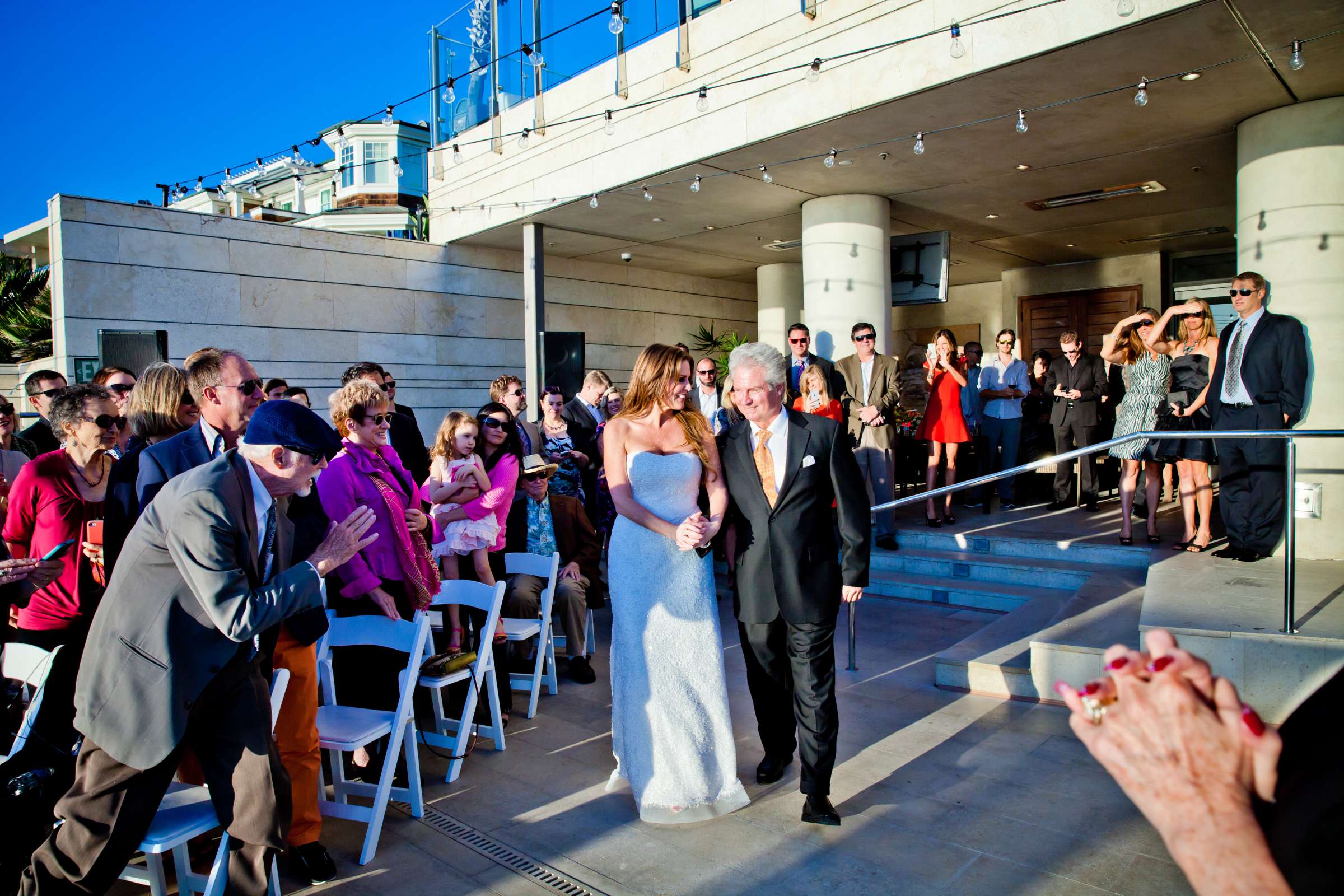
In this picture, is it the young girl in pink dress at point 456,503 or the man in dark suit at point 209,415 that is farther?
the young girl in pink dress at point 456,503

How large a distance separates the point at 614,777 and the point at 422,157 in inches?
402

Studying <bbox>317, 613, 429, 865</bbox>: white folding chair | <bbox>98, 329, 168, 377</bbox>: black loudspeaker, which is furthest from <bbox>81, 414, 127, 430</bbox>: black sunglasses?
<bbox>98, 329, 168, 377</bbox>: black loudspeaker

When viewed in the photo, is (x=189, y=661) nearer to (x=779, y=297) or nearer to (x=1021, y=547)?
(x=1021, y=547)

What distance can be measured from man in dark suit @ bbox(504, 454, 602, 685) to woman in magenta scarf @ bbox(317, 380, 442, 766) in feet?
3.12

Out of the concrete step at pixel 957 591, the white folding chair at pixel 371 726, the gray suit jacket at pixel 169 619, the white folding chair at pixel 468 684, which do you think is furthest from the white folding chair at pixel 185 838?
the concrete step at pixel 957 591

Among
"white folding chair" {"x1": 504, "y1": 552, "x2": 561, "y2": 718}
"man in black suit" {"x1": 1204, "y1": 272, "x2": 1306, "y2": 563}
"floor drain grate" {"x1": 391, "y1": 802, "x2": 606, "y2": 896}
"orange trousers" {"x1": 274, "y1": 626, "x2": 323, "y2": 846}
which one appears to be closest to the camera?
"floor drain grate" {"x1": 391, "y1": 802, "x2": 606, "y2": 896}

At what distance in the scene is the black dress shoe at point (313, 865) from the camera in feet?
9.34

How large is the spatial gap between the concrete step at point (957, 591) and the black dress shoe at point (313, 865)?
413 cm

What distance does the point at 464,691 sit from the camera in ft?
15.0

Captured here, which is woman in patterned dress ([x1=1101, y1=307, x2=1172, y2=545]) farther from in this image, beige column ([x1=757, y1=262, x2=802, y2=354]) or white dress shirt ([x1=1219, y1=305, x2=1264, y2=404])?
beige column ([x1=757, y1=262, x2=802, y2=354])

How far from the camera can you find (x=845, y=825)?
3.14 meters

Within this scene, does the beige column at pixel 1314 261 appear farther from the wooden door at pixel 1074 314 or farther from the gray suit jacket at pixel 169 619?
the wooden door at pixel 1074 314

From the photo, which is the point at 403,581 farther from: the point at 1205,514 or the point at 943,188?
the point at 943,188

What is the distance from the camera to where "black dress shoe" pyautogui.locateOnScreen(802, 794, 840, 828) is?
3.13m
